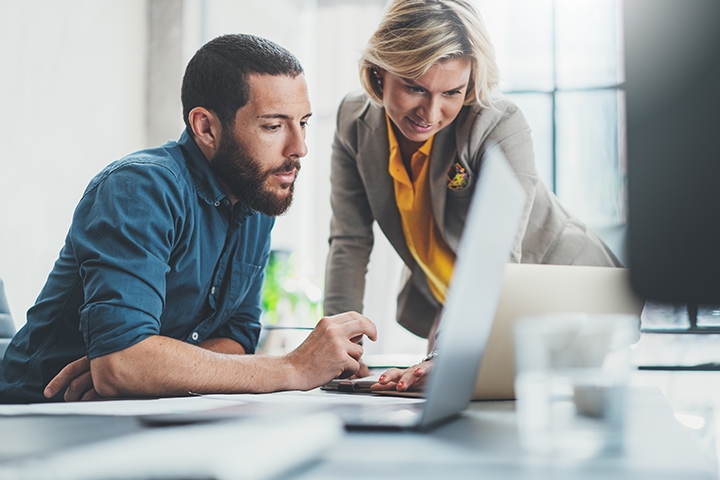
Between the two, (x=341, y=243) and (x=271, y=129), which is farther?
(x=341, y=243)

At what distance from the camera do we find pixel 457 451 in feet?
1.40

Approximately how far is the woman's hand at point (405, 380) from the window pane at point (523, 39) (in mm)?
2811

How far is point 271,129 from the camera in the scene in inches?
53.1

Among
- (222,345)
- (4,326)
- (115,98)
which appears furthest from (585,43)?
(4,326)

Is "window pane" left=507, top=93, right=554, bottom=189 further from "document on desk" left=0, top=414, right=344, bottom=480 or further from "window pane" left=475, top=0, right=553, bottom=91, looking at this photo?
"document on desk" left=0, top=414, right=344, bottom=480

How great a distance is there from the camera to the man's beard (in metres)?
1.31

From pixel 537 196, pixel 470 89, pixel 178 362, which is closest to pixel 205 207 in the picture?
pixel 178 362

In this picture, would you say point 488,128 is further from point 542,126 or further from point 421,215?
point 542,126

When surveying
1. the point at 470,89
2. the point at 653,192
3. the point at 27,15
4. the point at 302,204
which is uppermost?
the point at 27,15

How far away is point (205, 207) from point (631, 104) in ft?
3.31

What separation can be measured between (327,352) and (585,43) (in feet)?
9.60

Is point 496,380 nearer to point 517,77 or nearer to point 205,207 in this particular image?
point 205,207

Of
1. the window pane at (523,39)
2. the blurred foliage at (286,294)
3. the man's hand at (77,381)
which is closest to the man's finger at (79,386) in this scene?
the man's hand at (77,381)

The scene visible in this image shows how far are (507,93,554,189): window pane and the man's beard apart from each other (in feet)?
7.54
